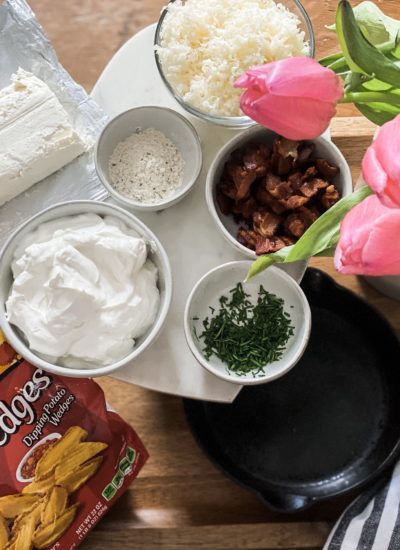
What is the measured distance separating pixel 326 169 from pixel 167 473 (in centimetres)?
51

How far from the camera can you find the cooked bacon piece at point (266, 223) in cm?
84

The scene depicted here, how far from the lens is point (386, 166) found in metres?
0.46

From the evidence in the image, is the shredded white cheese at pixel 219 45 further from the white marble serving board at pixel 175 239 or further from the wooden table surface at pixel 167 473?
the wooden table surface at pixel 167 473

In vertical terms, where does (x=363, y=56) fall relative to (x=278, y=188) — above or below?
above

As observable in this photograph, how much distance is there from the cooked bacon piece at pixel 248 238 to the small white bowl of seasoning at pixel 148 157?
0.28 feet

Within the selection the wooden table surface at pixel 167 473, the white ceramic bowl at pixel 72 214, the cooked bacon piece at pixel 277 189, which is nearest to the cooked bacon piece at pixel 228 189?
the cooked bacon piece at pixel 277 189

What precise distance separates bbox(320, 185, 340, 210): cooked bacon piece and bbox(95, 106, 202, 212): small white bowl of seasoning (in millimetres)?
160

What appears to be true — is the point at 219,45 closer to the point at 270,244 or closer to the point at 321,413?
the point at 270,244

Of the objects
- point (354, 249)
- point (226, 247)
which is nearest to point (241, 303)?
point (226, 247)

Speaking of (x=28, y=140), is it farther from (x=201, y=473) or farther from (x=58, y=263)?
(x=201, y=473)

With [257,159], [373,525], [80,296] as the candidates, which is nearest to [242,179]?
[257,159]

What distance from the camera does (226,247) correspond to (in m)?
0.90

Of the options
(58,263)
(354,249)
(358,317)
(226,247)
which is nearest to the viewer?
(354,249)

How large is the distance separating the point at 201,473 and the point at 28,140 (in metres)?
0.54
